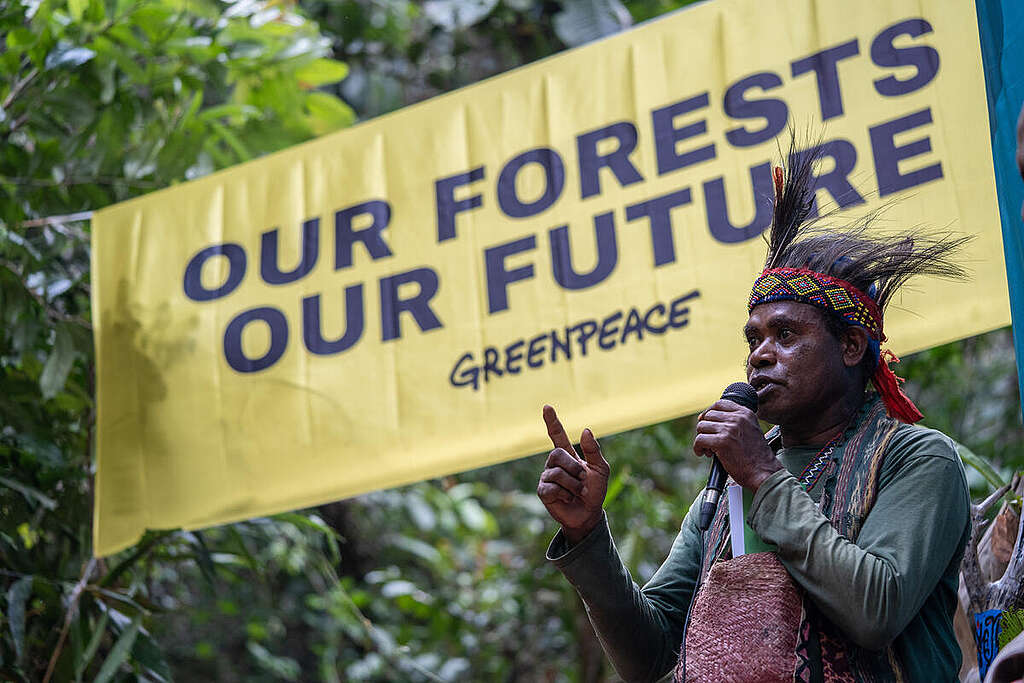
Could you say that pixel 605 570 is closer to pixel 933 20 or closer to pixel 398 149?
pixel 933 20

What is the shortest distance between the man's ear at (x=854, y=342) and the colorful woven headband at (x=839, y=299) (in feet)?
0.04

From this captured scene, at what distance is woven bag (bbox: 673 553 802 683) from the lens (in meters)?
1.89

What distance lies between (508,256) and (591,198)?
0.31 meters

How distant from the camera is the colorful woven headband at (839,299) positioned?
2.25 meters

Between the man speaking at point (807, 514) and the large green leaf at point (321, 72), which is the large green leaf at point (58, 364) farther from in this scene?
the man speaking at point (807, 514)

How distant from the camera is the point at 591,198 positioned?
11.7ft

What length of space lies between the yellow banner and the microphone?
2.95 ft

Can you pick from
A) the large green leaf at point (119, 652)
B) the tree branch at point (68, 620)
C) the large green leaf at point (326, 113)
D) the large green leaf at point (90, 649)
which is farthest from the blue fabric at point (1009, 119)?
the large green leaf at point (326, 113)

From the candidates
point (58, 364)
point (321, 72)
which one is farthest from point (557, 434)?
point (321, 72)

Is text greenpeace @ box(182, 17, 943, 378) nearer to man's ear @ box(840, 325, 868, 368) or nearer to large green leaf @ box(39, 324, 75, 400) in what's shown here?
large green leaf @ box(39, 324, 75, 400)

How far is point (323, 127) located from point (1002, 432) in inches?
143

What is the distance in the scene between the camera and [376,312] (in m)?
3.83

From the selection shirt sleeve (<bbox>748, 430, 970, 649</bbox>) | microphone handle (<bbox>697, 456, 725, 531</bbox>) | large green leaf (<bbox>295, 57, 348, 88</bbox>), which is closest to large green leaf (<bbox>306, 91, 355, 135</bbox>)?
large green leaf (<bbox>295, 57, 348, 88</bbox>)

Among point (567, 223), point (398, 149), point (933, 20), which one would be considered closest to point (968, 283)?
point (933, 20)
